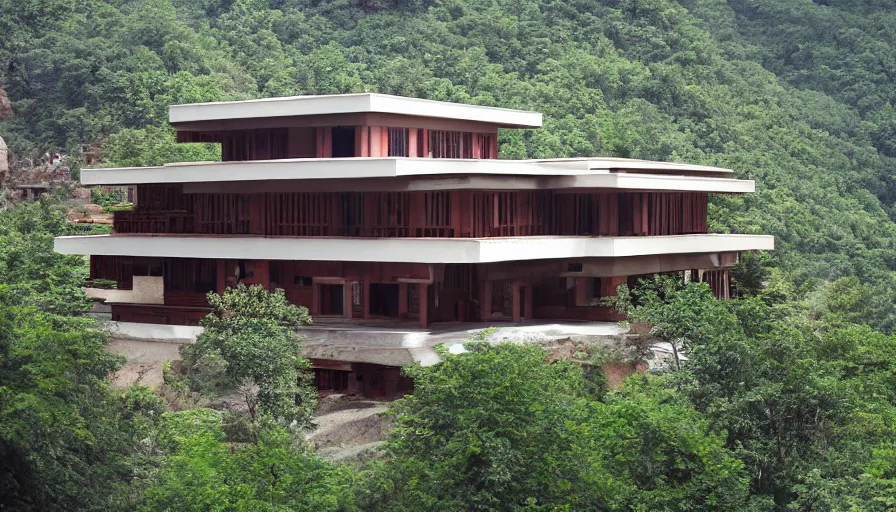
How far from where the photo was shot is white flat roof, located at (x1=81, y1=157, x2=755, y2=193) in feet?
132

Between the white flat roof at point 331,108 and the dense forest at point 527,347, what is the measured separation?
20.1 ft

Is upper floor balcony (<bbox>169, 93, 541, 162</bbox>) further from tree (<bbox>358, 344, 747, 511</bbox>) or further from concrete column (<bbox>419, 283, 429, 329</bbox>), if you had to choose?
tree (<bbox>358, 344, 747, 511</bbox>)

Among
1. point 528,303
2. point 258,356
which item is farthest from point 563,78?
point 258,356

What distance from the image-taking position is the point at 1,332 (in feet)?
98.7

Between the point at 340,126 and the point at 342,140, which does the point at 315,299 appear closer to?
the point at 342,140

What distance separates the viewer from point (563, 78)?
266 feet

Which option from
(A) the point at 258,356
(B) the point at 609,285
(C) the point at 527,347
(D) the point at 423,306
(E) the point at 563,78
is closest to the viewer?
(C) the point at 527,347

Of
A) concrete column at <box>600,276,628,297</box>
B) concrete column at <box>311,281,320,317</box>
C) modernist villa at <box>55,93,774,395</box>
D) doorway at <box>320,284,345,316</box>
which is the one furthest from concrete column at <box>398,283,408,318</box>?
concrete column at <box>600,276,628,297</box>

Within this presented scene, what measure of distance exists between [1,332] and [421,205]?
1445cm

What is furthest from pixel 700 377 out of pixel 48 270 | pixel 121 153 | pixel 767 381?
pixel 121 153

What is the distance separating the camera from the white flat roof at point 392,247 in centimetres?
3959

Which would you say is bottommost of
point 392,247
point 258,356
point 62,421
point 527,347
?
point 62,421

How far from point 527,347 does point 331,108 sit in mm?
11521

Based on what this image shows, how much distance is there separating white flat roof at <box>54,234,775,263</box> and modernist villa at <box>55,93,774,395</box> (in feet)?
0.15
